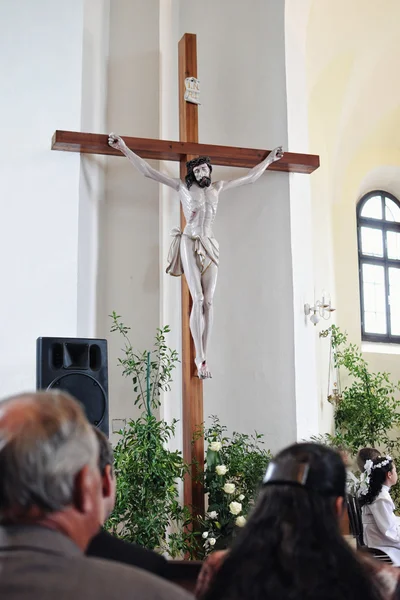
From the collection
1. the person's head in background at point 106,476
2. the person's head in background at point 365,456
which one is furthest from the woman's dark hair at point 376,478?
the person's head in background at point 106,476

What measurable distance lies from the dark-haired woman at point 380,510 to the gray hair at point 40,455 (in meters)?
4.00

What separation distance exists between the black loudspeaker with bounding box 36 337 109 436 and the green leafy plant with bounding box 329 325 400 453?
418cm

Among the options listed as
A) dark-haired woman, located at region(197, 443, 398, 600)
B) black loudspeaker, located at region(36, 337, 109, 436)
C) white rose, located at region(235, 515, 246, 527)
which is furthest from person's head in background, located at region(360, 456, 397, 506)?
dark-haired woman, located at region(197, 443, 398, 600)

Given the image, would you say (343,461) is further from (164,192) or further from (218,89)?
(218,89)

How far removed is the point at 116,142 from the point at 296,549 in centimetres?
481

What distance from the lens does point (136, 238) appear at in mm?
6633

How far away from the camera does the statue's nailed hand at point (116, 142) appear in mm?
5934

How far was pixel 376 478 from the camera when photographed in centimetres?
511

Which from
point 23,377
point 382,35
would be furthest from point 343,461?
point 382,35

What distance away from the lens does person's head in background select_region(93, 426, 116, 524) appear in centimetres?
178

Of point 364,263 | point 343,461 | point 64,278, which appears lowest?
point 343,461

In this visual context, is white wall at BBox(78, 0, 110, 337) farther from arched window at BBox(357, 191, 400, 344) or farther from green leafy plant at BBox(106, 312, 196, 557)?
arched window at BBox(357, 191, 400, 344)

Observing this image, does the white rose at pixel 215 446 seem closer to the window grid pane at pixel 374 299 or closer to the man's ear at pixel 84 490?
the man's ear at pixel 84 490

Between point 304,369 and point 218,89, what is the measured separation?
246 cm
